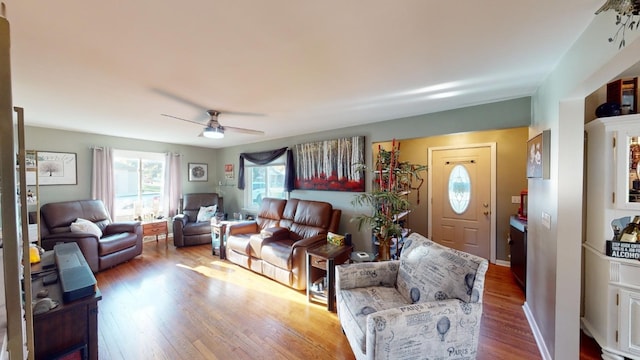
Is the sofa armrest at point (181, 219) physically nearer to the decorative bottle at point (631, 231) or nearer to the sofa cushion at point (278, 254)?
the sofa cushion at point (278, 254)

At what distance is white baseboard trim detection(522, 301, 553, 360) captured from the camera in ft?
5.90

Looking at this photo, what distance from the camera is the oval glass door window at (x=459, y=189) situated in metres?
3.96

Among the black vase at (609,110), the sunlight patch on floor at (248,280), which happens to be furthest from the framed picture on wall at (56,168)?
the black vase at (609,110)

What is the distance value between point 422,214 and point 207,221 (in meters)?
4.44

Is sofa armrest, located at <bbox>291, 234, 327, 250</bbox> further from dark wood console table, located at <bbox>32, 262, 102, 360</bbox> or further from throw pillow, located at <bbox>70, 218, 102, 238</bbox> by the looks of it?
throw pillow, located at <bbox>70, 218, 102, 238</bbox>

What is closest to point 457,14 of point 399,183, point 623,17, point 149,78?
point 623,17

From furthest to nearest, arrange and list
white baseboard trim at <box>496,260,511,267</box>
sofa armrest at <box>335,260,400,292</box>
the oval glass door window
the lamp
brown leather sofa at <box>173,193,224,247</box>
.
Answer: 1. brown leather sofa at <box>173,193,224,247</box>
2. the oval glass door window
3. white baseboard trim at <box>496,260,511,267</box>
4. the lamp
5. sofa armrest at <box>335,260,400,292</box>

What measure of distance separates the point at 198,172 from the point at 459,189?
229 inches

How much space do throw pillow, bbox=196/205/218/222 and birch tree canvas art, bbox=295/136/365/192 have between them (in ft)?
7.16

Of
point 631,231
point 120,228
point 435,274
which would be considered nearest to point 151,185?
point 120,228

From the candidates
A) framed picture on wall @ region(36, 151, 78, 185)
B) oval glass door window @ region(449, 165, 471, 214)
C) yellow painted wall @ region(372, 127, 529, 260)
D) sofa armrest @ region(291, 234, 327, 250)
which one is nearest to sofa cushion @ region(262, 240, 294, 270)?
sofa armrest @ region(291, 234, 327, 250)

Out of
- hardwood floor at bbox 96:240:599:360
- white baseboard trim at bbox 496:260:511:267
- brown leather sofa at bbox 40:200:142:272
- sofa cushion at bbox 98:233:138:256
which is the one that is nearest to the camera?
hardwood floor at bbox 96:240:599:360

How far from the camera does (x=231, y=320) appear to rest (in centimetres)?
232

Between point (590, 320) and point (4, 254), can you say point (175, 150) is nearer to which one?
point (4, 254)
